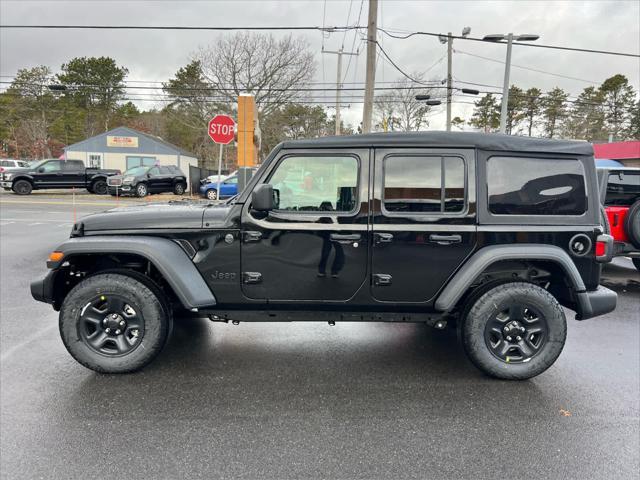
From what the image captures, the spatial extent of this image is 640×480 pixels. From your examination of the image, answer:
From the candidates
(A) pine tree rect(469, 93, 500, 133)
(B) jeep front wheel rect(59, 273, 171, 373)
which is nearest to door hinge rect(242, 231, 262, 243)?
(B) jeep front wheel rect(59, 273, 171, 373)

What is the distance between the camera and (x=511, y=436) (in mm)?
2627

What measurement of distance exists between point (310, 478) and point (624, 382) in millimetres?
2779

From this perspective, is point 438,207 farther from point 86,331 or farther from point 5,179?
point 5,179

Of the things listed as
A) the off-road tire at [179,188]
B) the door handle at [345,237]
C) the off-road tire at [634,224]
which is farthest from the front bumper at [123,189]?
the off-road tire at [634,224]

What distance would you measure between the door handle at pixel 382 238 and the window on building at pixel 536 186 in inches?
34.3

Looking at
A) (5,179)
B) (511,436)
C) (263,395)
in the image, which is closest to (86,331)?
(263,395)

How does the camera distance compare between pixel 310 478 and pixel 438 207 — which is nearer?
pixel 310 478

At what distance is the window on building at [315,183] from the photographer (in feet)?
10.7

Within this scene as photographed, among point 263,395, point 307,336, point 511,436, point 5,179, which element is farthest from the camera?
point 5,179

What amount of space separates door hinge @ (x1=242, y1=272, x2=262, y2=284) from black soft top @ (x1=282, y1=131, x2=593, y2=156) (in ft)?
3.46

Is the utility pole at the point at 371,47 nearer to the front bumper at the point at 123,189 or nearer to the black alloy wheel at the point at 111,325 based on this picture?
the front bumper at the point at 123,189

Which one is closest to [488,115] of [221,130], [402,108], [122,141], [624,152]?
[402,108]

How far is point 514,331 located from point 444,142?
162 cm

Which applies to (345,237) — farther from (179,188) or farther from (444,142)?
Result: (179,188)
